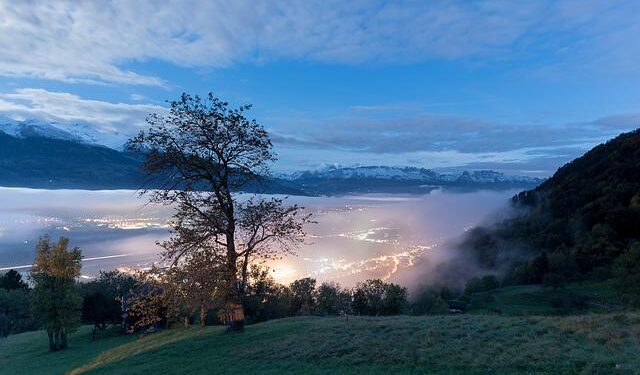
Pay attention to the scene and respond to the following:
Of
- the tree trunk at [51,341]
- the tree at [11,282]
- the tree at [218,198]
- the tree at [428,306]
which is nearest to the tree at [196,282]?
the tree at [218,198]

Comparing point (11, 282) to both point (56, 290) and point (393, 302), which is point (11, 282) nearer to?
point (56, 290)

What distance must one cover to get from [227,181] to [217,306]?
8.10 m

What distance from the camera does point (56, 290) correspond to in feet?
178

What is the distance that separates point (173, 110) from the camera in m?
26.9

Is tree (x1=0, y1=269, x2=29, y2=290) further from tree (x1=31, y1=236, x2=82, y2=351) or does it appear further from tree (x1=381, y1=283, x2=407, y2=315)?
tree (x1=381, y1=283, x2=407, y2=315)

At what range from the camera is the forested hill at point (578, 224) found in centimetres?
10756

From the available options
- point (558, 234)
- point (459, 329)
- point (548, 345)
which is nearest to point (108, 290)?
point (459, 329)

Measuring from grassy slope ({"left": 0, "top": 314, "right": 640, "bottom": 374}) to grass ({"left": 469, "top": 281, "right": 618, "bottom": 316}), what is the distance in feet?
174

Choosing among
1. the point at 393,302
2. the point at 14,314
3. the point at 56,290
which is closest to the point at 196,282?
the point at 56,290

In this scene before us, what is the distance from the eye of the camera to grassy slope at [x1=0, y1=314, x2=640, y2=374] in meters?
16.3

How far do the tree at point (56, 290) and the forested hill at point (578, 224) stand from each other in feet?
239

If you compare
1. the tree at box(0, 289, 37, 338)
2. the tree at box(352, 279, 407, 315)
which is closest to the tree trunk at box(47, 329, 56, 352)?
the tree at box(0, 289, 37, 338)

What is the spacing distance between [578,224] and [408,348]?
134614mm

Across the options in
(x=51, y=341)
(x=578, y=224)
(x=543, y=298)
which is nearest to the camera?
(x=51, y=341)
